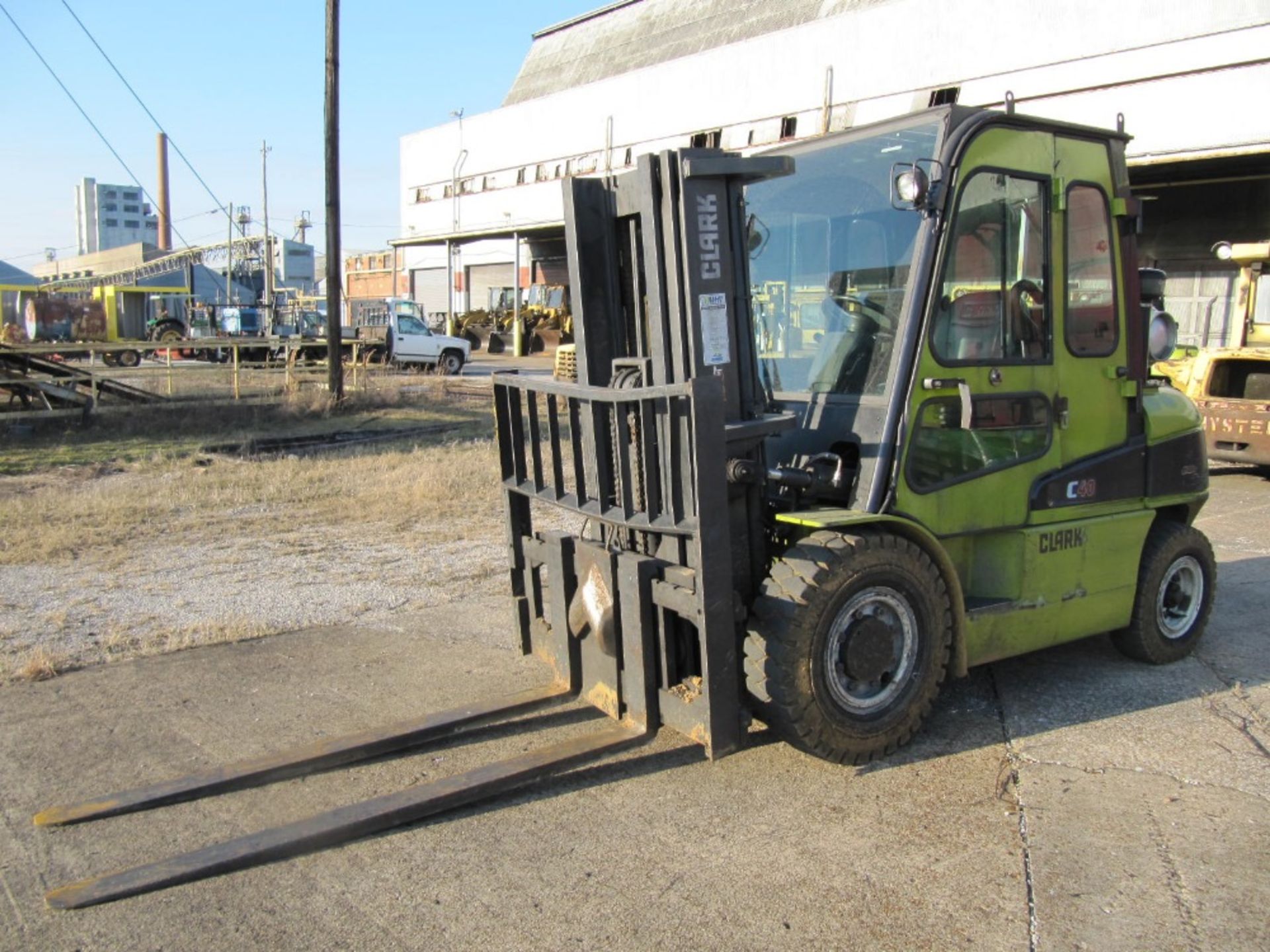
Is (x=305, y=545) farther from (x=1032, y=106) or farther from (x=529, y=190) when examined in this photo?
(x=529, y=190)

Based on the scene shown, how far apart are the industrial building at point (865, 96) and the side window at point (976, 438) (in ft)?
5.85

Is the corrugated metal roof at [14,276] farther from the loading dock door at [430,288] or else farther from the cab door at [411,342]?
the cab door at [411,342]

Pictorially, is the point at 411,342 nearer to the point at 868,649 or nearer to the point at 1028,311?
the point at 1028,311

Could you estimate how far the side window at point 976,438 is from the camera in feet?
Result: 15.3

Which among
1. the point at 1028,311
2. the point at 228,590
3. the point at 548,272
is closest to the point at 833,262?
the point at 1028,311

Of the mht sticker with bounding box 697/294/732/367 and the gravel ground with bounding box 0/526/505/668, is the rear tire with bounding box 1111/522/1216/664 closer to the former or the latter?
the mht sticker with bounding box 697/294/732/367

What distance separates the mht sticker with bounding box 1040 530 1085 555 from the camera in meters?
5.16

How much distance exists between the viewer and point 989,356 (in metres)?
4.88

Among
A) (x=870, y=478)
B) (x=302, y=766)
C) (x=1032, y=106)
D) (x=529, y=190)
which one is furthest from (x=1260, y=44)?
(x=529, y=190)

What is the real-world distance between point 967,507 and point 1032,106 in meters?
22.6

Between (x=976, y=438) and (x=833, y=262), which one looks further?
(x=833, y=262)

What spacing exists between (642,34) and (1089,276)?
43.2m

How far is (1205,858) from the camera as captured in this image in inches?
154

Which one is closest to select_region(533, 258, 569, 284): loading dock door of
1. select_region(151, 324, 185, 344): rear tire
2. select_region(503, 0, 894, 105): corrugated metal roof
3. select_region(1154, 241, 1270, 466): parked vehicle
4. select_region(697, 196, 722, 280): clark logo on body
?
select_region(503, 0, 894, 105): corrugated metal roof
